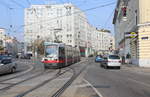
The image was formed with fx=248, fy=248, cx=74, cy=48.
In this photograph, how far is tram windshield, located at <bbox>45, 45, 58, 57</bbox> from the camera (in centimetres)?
2848

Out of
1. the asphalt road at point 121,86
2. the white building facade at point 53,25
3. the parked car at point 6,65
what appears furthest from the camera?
the white building facade at point 53,25

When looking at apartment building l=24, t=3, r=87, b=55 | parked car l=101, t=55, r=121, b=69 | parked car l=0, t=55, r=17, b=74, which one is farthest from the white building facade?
parked car l=0, t=55, r=17, b=74

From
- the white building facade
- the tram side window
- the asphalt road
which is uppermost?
the white building facade

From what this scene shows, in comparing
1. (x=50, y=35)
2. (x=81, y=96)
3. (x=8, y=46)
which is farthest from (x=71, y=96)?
(x=8, y=46)

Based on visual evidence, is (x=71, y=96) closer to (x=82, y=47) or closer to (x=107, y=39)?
(x=82, y=47)

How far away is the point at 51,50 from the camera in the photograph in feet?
94.1

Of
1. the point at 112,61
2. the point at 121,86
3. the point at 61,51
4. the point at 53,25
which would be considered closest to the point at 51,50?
the point at 61,51

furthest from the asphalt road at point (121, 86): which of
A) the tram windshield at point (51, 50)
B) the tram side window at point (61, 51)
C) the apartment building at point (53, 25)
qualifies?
the apartment building at point (53, 25)

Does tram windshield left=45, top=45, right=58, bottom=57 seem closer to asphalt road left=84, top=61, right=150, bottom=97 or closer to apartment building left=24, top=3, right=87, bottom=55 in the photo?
asphalt road left=84, top=61, right=150, bottom=97

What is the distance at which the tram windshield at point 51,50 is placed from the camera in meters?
28.5

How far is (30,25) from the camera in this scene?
368 ft

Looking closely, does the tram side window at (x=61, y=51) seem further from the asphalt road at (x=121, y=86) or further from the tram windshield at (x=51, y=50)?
the asphalt road at (x=121, y=86)

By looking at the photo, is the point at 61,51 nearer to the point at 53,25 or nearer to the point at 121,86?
the point at 121,86

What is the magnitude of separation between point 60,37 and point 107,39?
53184 mm
